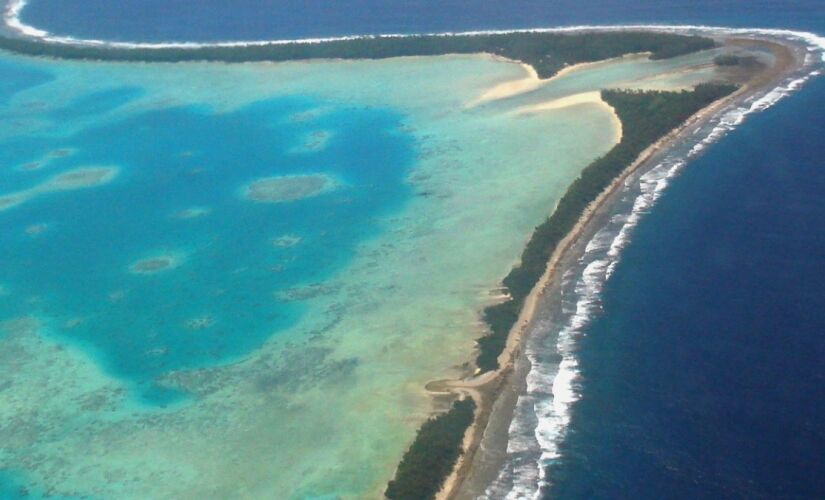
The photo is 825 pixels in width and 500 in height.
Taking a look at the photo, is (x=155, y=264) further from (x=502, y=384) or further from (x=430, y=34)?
(x=430, y=34)

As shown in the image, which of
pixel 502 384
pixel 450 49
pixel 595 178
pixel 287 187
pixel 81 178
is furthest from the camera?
pixel 450 49

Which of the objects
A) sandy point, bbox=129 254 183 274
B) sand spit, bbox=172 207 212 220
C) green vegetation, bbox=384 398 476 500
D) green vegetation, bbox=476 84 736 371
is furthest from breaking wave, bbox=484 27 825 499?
sand spit, bbox=172 207 212 220

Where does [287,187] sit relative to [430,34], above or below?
below

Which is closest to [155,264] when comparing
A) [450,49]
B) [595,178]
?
[595,178]

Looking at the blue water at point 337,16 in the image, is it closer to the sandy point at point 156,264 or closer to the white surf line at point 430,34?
the white surf line at point 430,34

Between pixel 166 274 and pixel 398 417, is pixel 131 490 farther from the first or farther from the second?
pixel 166 274

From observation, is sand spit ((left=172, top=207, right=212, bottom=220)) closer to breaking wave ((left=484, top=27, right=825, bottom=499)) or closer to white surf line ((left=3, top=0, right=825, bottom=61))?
breaking wave ((left=484, top=27, right=825, bottom=499))
